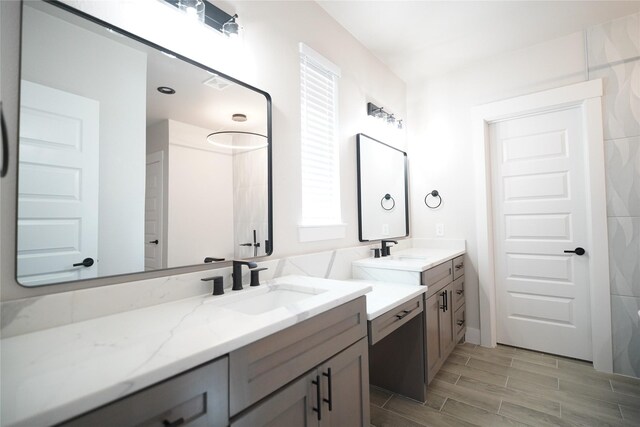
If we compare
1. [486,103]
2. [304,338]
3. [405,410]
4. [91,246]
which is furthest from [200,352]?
[486,103]

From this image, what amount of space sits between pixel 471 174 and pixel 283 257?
7.10 ft

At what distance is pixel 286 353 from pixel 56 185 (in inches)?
35.7

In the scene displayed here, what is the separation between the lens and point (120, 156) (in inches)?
42.3

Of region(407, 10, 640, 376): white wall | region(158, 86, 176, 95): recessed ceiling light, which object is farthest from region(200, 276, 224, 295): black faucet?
region(407, 10, 640, 376): white wall

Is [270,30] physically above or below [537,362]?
above

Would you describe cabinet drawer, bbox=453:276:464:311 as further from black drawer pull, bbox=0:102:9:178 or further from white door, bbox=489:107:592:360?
black drawer pull, bbox=0:102:9:178

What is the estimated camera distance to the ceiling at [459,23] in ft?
6.92

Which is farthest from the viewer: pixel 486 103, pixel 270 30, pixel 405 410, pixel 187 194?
pixel 486 103

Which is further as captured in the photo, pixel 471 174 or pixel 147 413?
pixel 471 174

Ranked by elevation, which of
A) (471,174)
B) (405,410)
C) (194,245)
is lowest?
(405,410)

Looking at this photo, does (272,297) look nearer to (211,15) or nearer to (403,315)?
(403,315)

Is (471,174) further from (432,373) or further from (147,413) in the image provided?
(147,413)

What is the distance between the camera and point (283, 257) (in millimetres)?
1700

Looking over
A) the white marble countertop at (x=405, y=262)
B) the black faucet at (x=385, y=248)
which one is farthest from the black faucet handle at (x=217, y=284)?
the black faucet at (x=385, y=248)
